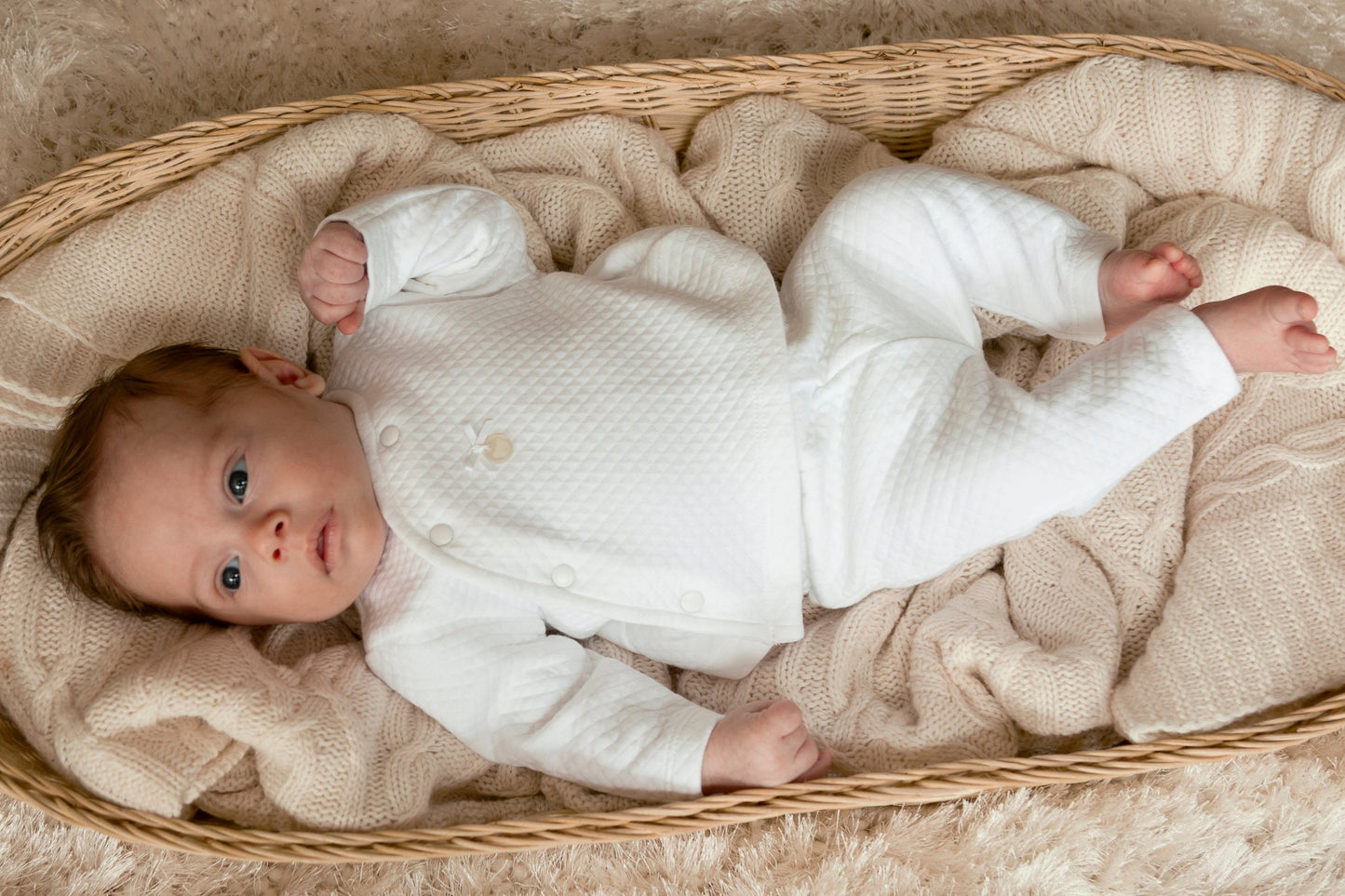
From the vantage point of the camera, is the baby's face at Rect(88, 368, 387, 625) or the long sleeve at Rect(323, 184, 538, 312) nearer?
the baby's face at Rect(88, 368, 387, 625)

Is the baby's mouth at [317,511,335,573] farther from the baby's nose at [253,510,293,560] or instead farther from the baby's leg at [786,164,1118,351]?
the baby's leg at [786,164,1118,351]

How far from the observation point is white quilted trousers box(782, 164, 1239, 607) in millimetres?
1392

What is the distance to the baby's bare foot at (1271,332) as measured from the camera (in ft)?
4.45

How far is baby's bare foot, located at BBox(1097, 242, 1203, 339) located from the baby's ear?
1.10 metres

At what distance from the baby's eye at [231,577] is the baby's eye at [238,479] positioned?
9 centimetres

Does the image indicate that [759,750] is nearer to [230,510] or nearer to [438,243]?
[230,510]

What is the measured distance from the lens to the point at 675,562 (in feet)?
4.88

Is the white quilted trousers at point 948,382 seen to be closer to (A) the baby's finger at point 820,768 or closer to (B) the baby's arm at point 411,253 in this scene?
(A) the baby's finger at point 820,768

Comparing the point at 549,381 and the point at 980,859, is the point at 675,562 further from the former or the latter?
the point at 980,859

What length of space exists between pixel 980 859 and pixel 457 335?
1.01 m

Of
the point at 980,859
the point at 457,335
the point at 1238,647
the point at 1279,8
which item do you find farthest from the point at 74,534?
the point at 1279,8

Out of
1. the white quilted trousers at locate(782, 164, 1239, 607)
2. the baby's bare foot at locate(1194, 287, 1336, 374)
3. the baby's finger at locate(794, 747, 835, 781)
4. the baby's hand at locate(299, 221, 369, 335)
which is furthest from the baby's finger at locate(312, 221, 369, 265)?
the baby's bare foot at locate(1194, 287, 1336, 374)

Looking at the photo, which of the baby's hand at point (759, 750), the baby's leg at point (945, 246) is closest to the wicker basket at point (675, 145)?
the baby's hand at point (759, 750)

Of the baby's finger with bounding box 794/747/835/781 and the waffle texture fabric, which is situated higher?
the waffle texture fabric
